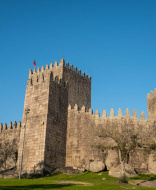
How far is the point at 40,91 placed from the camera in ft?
105

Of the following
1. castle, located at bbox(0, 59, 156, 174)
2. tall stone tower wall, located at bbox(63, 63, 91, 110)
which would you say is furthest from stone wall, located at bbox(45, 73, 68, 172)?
tall stone tower wall, located at bbox(63, 63, 91, 110)

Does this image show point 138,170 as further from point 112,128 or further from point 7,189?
point 7,189

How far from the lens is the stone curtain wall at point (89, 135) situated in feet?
96.0

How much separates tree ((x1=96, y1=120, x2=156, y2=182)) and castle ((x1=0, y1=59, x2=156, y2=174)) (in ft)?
1.82

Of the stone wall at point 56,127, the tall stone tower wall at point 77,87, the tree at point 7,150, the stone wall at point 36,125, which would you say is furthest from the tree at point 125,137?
the tree at point 7,150

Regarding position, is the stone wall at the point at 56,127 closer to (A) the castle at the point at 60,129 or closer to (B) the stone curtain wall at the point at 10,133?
(A) the castle at the point at 60,129

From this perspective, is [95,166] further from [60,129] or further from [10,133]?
[10,133]

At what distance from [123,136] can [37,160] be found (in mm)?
9616

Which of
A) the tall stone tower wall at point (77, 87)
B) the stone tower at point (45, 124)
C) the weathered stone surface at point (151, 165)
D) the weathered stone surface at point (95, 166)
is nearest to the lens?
the weathered stone surface at point (151, 165)

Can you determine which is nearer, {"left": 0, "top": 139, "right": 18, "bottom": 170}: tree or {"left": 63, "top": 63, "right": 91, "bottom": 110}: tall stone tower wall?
{"left": 0, "top": 139, "right": 18, "bottom": 170}: tree

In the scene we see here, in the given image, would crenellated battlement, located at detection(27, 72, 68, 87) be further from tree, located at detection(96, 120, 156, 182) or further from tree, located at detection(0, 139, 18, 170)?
tree, located at detection(0, 139, 18, 170)

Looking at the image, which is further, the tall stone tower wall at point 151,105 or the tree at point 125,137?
the tall stone tower wall at point 151,105

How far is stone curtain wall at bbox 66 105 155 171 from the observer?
29.2 meters

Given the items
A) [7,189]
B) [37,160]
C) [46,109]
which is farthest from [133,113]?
[7,189]
